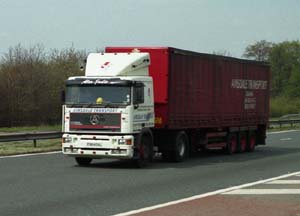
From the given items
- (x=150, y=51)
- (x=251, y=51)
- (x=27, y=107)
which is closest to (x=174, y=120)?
(x=150, y=51)

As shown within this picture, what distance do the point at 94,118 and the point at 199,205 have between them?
769 centimetres

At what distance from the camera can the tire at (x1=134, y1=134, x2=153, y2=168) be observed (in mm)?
19031

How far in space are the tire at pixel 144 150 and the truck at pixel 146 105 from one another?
0.03 m

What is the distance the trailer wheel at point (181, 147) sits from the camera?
21.3 m

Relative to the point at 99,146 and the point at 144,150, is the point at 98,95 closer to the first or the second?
the point at 99,146

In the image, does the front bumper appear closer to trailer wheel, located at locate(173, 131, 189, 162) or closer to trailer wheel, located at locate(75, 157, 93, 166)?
trailer wheel, located at locate(75, 157, 93, 166)

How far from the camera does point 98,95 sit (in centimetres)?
1889

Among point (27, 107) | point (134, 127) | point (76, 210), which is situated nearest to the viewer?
point (76, 210)

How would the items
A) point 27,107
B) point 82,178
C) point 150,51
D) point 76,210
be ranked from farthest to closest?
point 27,107
point 150,51
point 82,178
point 76,210

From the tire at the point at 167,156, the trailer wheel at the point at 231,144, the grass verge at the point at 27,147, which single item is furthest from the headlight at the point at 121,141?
the trailer wheel at the point at 231,144

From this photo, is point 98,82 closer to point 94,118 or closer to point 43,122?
point 94,118

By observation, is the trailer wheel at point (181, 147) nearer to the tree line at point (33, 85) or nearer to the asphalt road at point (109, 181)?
the asphalt road at point (109, 181)

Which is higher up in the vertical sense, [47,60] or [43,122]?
[47,60]

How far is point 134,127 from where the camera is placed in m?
18.8
